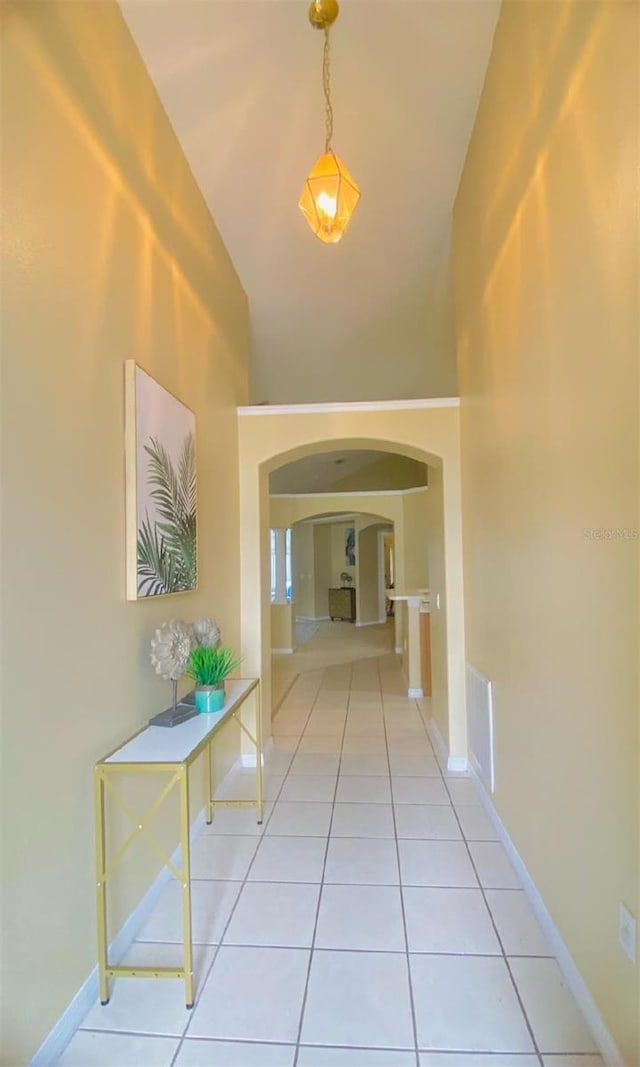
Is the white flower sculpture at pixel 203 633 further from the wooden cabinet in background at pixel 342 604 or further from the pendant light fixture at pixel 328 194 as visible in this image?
the wooden cabinet in background at pixel 342 604

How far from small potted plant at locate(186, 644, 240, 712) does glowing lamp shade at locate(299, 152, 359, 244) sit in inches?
70.6

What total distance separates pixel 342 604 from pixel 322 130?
1038cm

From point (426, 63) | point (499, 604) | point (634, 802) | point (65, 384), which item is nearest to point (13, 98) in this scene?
point (65, 384)

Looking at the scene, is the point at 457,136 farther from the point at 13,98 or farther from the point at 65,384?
the point at 65,384

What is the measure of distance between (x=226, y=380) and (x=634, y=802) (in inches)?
123

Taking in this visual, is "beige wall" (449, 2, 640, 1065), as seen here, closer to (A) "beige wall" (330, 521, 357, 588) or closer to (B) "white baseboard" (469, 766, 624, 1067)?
(B) "white baseboard" (469, 766, 624, 1067)

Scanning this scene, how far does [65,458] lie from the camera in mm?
1549

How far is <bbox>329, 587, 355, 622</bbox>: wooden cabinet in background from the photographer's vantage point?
40.4ft

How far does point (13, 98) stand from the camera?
4.38 feet

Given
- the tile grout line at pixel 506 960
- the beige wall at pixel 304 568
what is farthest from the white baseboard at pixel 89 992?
the beige wall at pixel 304 568

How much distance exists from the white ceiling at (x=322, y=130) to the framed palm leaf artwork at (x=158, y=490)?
148 centimetres

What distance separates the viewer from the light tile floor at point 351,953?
→ 147cm

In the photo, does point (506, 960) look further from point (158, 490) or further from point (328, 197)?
point (328, 197)

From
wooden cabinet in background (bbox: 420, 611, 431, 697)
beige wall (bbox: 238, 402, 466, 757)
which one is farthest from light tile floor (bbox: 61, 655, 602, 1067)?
wooden cabinet in background (bbox: 420, 611, 431, 697)
